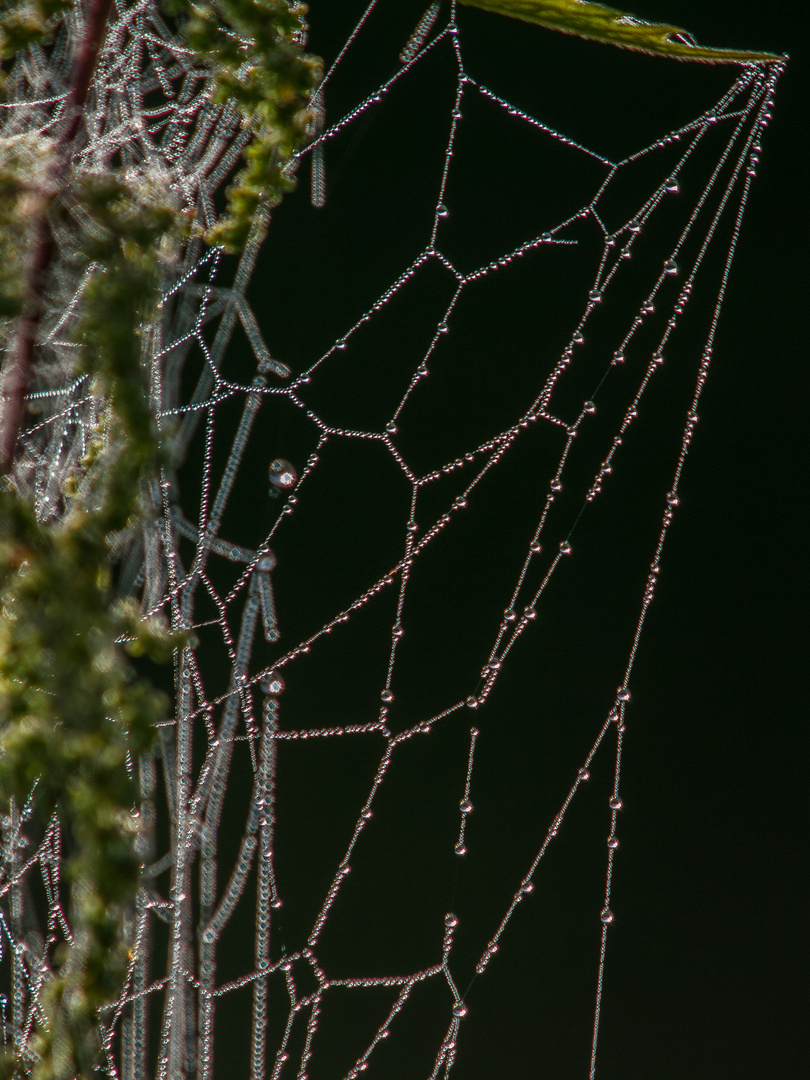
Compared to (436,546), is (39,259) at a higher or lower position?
higher

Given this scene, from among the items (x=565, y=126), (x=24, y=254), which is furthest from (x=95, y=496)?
(x=565, y=126)

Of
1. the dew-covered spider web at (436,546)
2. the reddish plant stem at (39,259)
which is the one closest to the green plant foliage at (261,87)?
the reddish plant stem at (39,259)

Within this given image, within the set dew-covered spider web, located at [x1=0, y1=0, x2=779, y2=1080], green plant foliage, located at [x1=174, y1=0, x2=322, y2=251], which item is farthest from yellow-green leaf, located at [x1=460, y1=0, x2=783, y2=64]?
dew-covered spider web, located at [x1=0, y1=0, x2=779, y2=1080]

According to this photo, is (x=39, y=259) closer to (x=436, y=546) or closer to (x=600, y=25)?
(x=600, y=25)

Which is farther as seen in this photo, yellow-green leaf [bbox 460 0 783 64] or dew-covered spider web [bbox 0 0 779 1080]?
dew-covered spider web [bbox 0 0 779 1080]

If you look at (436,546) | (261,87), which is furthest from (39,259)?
(436,546)

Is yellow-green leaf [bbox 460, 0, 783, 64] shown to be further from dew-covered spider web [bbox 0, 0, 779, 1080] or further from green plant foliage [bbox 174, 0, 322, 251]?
dew-covered spider web [bbox 0, 0, 779, 1080]

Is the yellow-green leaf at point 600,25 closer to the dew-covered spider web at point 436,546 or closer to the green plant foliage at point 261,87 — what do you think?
the green plant foliage at point 261,87
